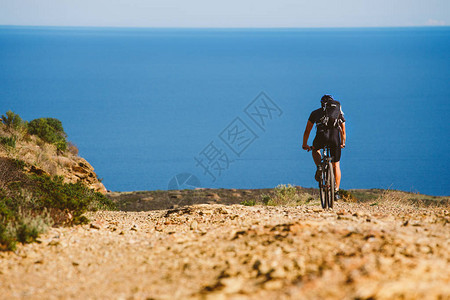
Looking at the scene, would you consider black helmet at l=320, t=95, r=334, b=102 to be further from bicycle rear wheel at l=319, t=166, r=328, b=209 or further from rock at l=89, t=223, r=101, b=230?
rock at l=89, t=223, r=101, b=230

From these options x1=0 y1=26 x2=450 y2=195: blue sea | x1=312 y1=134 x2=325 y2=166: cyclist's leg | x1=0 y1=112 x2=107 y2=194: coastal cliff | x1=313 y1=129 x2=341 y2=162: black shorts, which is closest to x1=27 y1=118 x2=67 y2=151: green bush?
x1=0 y1=112 x2=107 y2=194: coastal cliff

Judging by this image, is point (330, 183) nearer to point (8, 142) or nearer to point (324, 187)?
point (324, 187)

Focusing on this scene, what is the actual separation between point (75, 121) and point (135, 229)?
132104 millimetres

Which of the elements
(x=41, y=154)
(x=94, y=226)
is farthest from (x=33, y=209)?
(x=41, y=154)

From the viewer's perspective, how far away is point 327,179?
856 centimetres

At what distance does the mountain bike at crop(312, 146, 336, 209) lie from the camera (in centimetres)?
852

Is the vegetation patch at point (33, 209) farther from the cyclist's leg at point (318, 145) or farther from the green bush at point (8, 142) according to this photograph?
the green bush at point (8, 142)

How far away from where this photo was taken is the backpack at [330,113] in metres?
8.46

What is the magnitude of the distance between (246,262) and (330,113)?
4.25 meters

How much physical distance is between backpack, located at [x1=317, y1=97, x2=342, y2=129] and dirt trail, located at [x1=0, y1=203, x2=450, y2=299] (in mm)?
1924

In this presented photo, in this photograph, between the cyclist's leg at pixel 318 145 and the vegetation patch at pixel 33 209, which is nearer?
the vegetation patch at pixel 33 209

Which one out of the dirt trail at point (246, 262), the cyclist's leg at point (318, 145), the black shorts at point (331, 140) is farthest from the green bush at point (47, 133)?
the black shorts at point (331, 140)

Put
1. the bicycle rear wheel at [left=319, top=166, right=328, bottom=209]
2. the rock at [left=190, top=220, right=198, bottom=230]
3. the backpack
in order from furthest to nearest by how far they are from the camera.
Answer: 1. the bicycle rear wheel at [left=319, top=166, right=328, bottom=209]
2. the backpack
3. the rock at [left=190, top=220, right=198, bottom=230]

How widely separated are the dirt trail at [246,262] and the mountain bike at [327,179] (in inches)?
53.6
